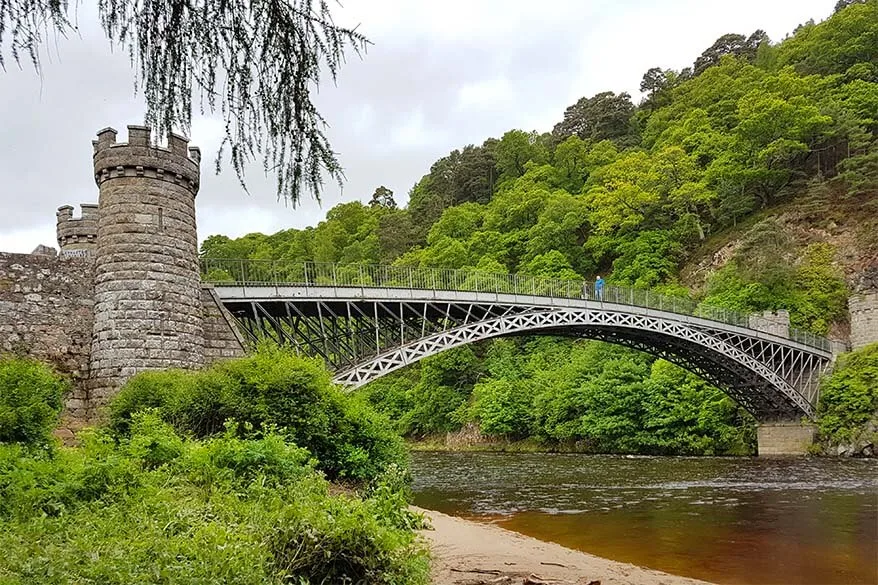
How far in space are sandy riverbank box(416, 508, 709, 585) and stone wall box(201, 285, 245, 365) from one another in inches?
323

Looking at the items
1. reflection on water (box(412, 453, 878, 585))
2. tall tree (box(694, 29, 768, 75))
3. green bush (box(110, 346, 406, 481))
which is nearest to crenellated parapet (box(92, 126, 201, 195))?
green bush (box(110, 346, 406, 481))

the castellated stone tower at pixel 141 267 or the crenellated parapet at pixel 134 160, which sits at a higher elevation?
the crenellated parapet at pixel 134 160

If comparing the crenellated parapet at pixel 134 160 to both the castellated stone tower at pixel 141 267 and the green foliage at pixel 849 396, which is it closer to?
the castellated stone tower at pixel 141 267

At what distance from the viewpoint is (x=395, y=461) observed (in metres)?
12.1

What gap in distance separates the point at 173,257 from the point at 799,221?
37.6m

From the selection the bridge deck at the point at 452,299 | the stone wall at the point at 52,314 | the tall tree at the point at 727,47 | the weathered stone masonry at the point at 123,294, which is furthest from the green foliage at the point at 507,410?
the tall tree at the point at 727,47

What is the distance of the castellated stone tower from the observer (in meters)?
14.1

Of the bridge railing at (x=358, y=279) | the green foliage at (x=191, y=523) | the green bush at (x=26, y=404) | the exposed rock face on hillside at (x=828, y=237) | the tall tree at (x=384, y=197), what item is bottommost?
the green foliage at (x=191, y=523)

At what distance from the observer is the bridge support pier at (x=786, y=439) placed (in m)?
30.4

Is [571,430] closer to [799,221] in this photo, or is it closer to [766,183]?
[799,221]

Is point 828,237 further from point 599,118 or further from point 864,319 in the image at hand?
point 599,118

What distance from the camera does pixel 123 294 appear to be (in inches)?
568

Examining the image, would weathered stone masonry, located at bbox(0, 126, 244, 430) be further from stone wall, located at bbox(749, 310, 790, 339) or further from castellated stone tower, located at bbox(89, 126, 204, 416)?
A: stone wall, located at bbox(749, 310, 790, 339)

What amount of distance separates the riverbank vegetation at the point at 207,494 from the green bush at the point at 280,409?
3 cm
